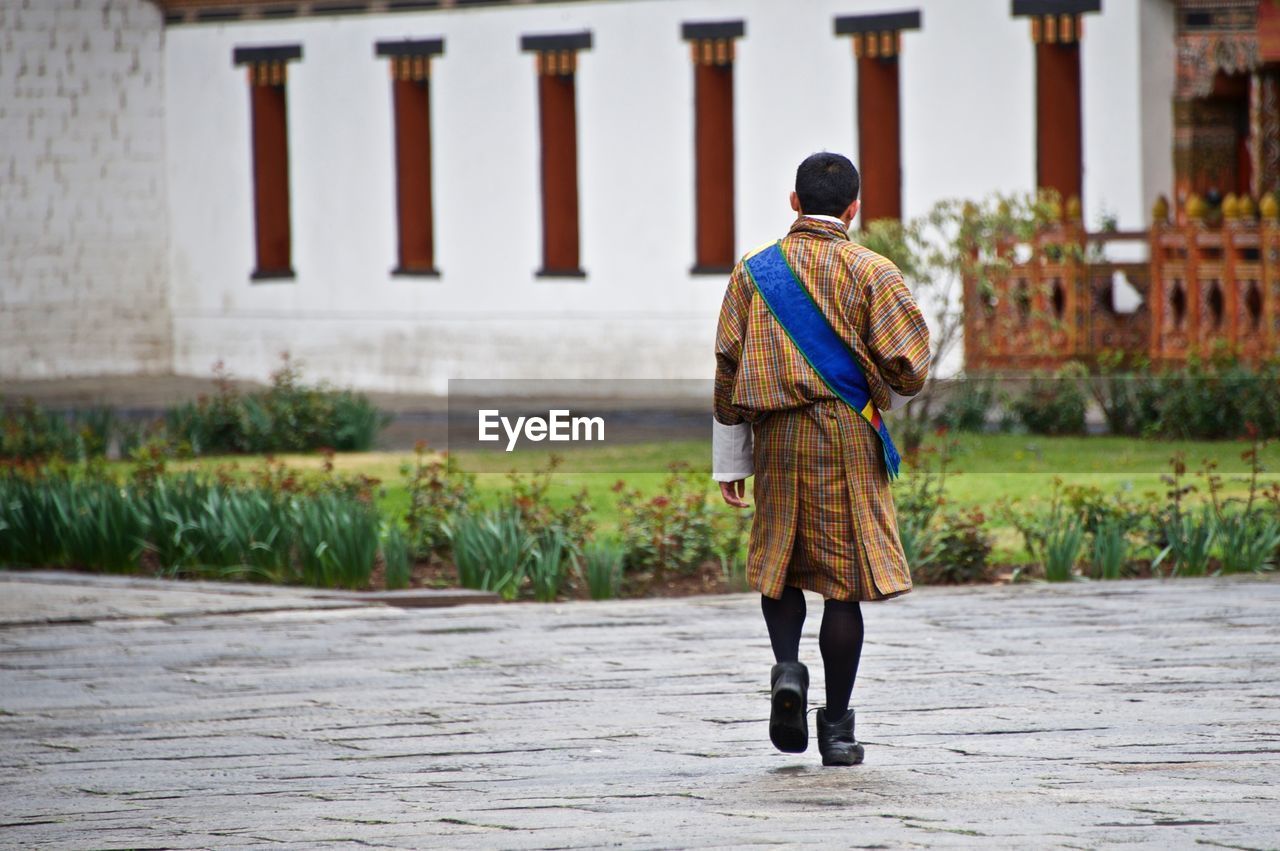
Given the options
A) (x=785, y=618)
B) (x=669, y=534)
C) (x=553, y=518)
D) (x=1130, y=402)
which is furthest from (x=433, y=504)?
(x=1130, y=402)

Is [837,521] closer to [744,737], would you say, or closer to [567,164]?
[744,737]

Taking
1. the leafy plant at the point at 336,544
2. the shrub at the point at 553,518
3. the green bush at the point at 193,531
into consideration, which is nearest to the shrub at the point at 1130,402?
the shrub at the point at 553,518

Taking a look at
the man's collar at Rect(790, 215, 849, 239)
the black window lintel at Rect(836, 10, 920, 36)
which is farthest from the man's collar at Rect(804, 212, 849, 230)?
the black window lintel at Rect(836, 10, 920, 36)

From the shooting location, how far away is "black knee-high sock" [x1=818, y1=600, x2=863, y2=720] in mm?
6105

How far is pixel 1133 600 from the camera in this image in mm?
9469

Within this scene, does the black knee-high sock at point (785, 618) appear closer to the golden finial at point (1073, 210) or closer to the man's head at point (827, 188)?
the man's head at point (827, 188)

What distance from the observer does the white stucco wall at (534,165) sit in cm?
2145

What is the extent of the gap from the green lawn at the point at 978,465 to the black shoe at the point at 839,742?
5831 mm

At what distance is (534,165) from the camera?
966 inches

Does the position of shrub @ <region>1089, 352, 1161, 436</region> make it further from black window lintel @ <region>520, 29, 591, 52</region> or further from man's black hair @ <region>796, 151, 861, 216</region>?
man's black hair @ <region>796, 151, 861, 216</region>

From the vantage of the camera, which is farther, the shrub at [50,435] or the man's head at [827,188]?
the shrub at [50,435]

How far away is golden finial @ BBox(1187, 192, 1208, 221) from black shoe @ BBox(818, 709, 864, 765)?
12.7 m

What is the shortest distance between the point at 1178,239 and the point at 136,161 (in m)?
14.0

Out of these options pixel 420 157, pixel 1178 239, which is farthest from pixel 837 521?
pixel 420 157
